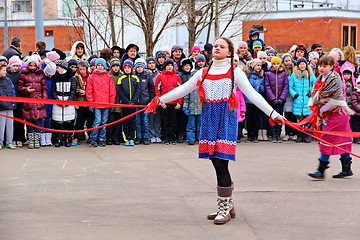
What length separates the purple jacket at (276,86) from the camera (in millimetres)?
12469

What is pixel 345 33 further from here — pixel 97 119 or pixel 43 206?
pixel 43 206

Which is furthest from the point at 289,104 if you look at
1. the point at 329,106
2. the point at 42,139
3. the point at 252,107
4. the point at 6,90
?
the point at 6,90

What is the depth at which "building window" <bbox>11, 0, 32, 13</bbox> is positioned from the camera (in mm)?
60394

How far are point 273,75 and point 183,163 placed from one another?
3889 millimetres

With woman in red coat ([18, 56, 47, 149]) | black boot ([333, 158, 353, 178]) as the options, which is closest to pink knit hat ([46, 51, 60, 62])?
woman in red coat ([18, 56, 47, 149])

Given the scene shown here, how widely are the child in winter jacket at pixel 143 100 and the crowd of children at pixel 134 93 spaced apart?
0.07ft

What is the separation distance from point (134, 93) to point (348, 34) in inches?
1554

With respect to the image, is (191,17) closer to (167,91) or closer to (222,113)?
(167,91)

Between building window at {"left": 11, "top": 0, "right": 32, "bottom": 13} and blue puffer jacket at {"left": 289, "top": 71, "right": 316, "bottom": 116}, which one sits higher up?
building window at {"left": 11, "top": 0, "right": 32, "bottom": 13}

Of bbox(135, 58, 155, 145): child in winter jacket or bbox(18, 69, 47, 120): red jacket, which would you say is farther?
bbox(135, 58, 155, 145): child in winter jacket

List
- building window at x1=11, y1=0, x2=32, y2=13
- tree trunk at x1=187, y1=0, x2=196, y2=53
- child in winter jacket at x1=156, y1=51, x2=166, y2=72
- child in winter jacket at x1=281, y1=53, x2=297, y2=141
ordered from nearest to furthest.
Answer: child in winter jacket at x1=281, y1=53, x2=297, y2=141 → child in winter jacket at x1=156, y1=51, x2=166, y2=72 → tree trunk at x1=187, y1=0, x2=196, y2=53 → building window at x1=11, y1=0, x2=32, y2=13

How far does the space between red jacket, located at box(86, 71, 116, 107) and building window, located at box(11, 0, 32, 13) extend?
51488mm

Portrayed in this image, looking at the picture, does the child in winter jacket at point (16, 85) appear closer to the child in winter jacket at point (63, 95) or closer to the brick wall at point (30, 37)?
the child in winter jacket at point (63, 95)

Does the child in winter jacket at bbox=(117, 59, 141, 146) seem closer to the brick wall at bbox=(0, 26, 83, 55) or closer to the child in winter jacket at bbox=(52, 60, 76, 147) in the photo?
the child in winter jacket at bbox=(52, 60, 76, 147)
